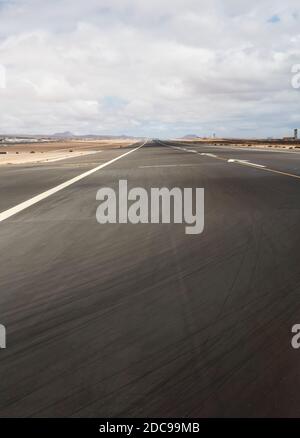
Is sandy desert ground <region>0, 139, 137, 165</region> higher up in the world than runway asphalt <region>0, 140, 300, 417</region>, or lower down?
higher up

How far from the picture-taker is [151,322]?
10.9ft

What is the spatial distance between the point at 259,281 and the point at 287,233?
2294 millimetres

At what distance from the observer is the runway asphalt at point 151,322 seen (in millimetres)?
2406

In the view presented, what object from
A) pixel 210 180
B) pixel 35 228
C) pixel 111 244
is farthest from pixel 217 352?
pixel 210 180

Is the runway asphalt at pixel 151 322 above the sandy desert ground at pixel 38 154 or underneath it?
underneath

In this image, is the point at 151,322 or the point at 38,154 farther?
the point at 38,154

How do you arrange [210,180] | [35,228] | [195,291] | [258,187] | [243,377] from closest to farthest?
1. [243,377]
2. [195,291]
3. [35,228]
4. [258,187]
5. [210,180]

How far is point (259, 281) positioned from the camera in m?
4.20

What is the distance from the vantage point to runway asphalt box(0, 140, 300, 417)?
241cm

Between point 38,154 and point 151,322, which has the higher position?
point 38,154

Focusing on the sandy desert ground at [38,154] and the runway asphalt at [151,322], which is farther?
the sandy desert ground at [38,154]

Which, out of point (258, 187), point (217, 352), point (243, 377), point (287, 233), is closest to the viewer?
point (243, 377)
